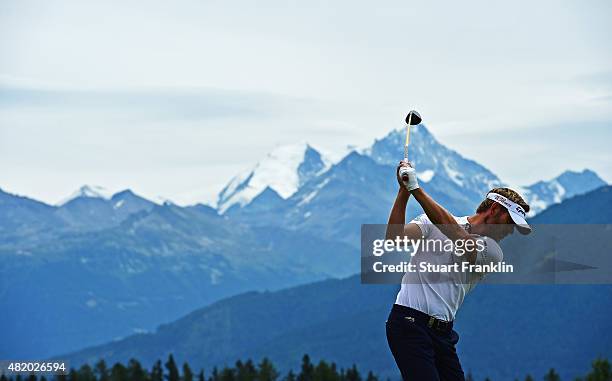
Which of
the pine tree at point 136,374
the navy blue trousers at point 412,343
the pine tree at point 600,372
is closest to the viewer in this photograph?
the navy blue trousers at point 412,343

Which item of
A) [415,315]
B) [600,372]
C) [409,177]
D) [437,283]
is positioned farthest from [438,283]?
[600,372]

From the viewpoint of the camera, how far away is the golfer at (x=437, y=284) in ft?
38.4

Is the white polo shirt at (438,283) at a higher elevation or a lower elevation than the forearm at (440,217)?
lower

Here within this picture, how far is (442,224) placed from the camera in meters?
11.3

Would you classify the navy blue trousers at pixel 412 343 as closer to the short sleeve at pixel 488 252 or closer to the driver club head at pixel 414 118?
the short sleeve at pixel 488 252

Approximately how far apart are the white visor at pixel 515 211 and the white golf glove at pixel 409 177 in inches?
46.2

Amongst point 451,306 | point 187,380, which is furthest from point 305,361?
point 451,306

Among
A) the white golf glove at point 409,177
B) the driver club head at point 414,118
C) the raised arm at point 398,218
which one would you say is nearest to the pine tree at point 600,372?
the driver club head at point 414,118

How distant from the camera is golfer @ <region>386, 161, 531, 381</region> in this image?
11703mm

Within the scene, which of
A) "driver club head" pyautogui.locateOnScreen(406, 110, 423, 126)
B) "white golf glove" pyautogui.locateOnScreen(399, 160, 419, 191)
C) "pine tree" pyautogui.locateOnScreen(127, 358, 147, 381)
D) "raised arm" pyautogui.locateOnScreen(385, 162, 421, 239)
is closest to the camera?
"white golf glove" pyautogui.locateOnScreen(399, 160, 419, 191)

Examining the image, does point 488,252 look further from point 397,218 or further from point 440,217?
point 397,218

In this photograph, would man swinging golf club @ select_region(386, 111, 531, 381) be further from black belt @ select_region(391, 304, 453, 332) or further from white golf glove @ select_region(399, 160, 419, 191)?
white golf glove @ select_region(399, 160, 419, 191)

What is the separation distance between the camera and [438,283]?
12.1 meters

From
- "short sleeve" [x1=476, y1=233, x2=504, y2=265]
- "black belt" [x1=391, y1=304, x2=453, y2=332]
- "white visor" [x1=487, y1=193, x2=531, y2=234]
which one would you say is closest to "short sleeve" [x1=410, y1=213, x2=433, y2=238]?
"short sleeve" [x1=476, y1=233, x2=504, y2=265]
